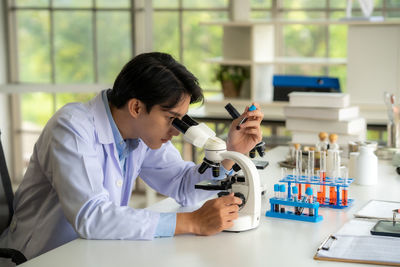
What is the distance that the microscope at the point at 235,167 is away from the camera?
1734mm

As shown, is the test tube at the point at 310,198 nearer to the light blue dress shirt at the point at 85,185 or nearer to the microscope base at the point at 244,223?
the microscope base at the point at 244,223

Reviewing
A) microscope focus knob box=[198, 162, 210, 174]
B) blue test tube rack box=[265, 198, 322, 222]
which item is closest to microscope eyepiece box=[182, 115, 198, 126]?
microscope focus knob box=[198, 162, 210, 174]

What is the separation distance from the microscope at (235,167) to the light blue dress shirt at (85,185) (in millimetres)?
209

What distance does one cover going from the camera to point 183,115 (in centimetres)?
188

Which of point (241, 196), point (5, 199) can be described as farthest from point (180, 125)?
point (5, 199)

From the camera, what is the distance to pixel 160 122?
1895mm

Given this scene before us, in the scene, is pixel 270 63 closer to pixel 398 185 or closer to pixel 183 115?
pixel 398 185

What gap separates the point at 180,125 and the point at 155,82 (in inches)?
6.3

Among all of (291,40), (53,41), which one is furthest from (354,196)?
(53,41)

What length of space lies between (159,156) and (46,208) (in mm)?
473

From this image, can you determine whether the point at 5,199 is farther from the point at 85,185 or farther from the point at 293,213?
the point at 293,213

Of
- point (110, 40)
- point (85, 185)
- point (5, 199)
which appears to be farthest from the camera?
point (110, 40)

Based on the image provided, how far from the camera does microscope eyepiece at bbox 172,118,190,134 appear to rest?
1.76 meters

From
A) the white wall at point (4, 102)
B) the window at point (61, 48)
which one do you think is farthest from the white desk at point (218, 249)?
the white wall at point (4, 102)
